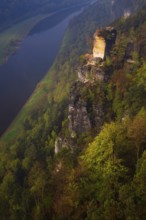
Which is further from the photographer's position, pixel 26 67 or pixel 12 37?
pixel 12 37

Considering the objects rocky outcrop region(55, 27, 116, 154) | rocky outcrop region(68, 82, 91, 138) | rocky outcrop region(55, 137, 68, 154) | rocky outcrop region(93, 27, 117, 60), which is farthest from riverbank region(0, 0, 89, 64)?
rocky outcrop region(68, 82, 91, 138)

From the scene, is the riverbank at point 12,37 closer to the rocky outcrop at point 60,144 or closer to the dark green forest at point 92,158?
the dark green forest at point 92,158

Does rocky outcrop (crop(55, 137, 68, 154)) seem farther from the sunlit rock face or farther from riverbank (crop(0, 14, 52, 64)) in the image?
riverbank (crop(0, 14, 52, 64))

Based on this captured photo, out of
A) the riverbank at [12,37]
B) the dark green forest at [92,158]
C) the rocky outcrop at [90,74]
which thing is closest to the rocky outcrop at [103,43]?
the dark green forest at [92,158]

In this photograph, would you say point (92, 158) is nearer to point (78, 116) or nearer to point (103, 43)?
point (78, 116)

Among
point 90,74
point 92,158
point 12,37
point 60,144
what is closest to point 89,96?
point 90,74

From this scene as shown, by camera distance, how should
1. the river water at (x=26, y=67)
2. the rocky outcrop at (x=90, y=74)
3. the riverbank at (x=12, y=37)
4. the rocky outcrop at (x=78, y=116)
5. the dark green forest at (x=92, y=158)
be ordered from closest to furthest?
the dark green forest at (x=92, y=158)
the rocky outcrop at (x=78, y=116)
the rocky outcrop at (x=90, y=74)
the river water at (x=26, y=67)
the riverbank at (x=12, y=37)

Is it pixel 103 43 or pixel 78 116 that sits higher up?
pixel 103 43
